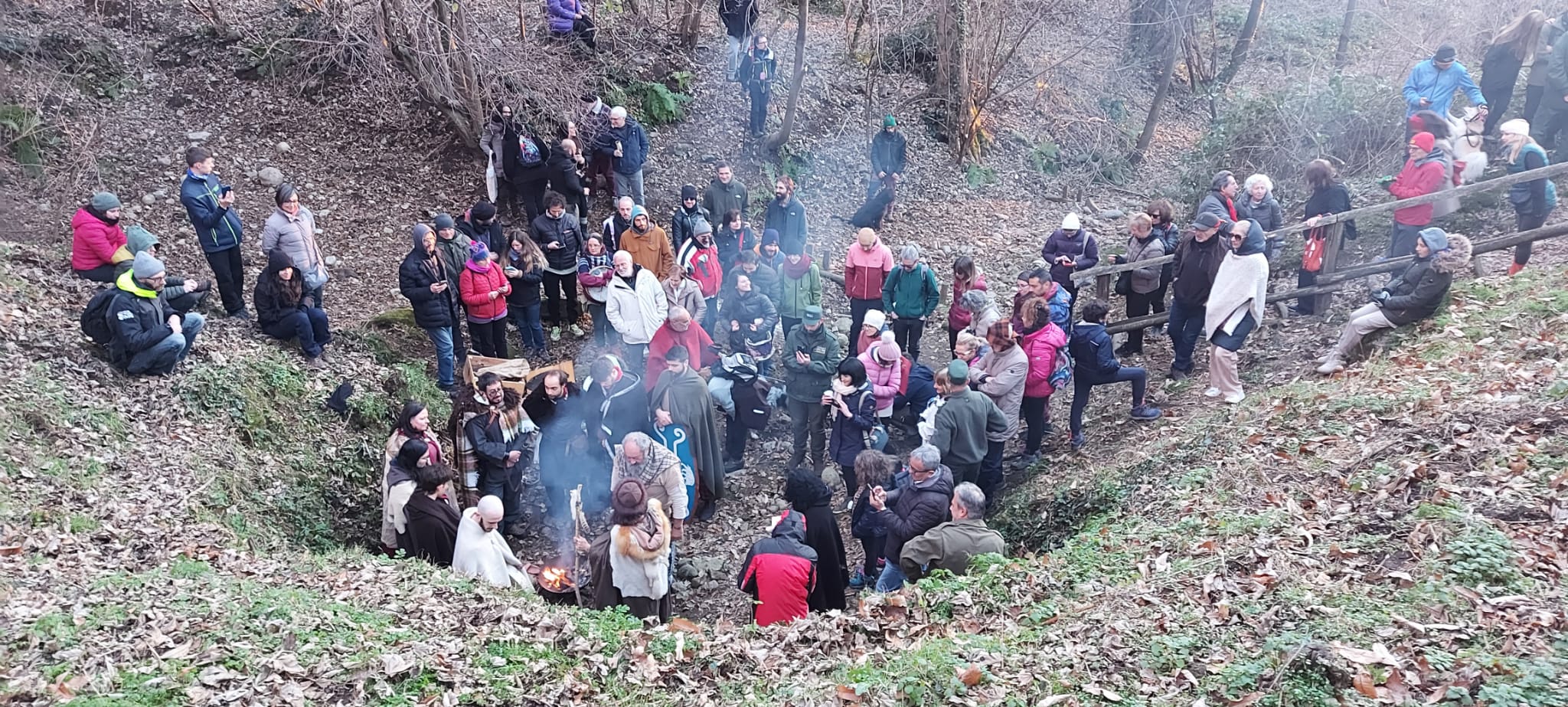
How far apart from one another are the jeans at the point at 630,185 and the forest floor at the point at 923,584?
4.15m

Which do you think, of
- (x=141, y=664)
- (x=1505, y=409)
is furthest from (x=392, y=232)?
(x=1505, y=409)

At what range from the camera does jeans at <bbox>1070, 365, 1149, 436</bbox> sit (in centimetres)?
918

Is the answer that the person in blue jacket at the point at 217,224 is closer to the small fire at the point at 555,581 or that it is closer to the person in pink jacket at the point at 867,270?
the small fire at the point at 555,581

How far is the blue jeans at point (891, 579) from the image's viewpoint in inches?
289

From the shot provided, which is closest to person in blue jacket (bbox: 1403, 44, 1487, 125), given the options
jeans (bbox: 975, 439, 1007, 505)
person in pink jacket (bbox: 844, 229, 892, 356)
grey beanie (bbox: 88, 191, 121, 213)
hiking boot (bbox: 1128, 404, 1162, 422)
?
hiking boot (bbox: 1128, 404, 1162, 422)

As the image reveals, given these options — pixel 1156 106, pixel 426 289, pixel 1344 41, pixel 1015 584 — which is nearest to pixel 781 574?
pixel 1015 584

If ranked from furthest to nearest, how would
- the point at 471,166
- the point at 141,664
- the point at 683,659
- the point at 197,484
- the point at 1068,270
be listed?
the point at 471,166
the point at 1068,270
the point at 197,484
the point at 683,659
the point at 141,664

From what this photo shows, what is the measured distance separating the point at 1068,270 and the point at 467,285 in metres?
6.97

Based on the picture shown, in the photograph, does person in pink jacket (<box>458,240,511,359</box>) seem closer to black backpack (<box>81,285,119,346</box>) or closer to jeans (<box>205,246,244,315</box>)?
jeans (<box>205,246,244,315</box>)

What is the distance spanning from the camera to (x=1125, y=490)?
→ 795 cm

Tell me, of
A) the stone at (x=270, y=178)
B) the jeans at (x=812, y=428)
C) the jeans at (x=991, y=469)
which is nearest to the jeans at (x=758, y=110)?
the stone at (x=270, y=178)

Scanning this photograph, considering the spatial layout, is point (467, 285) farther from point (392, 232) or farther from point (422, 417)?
point (392, 232)

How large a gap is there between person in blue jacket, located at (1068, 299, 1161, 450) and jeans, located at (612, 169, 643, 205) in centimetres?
724

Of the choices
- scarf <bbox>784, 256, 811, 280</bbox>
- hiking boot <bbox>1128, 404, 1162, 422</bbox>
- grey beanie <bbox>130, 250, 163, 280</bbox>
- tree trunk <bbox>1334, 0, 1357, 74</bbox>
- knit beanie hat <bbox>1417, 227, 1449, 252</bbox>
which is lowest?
hiking boot <bbox>1128, 404, 1162, 422</bbox>
